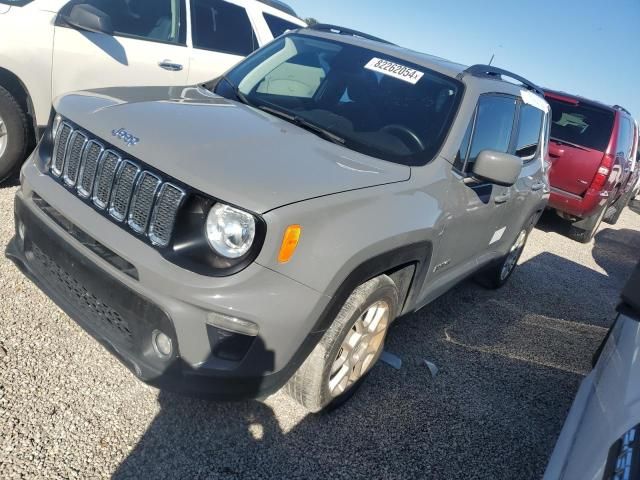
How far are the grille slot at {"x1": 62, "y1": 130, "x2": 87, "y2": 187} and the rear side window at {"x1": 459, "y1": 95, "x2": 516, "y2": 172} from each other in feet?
6.52

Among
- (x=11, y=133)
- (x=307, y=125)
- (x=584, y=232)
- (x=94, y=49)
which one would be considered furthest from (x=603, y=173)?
(x=11, y=133)

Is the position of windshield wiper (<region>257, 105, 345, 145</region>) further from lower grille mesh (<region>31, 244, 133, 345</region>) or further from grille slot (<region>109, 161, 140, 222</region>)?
lower grille mesh (<region>31, 244, 133, 345</region>)

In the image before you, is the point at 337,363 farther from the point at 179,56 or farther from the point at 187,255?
the point at 179,56

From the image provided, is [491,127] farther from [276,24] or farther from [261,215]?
[276,24]

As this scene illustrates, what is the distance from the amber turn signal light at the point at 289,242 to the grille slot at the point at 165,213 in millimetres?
425

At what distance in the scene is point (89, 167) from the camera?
2264 millimetres

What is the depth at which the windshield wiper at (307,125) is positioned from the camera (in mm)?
2689

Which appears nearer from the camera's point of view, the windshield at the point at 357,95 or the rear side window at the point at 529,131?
the windshield at the point at 357,95

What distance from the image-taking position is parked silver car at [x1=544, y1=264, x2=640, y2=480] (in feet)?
4.86

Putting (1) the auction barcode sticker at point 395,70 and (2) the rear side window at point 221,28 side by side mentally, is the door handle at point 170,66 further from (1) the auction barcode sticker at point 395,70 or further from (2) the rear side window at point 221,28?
(1) the auction barcode sticker at point 395,70

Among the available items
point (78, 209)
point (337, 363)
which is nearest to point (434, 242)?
point (337, 363)

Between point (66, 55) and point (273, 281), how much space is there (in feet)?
11.0

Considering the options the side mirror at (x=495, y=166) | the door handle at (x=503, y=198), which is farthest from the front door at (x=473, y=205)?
the side mirror at (x=495, y=166)

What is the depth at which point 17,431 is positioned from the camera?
2146mm
